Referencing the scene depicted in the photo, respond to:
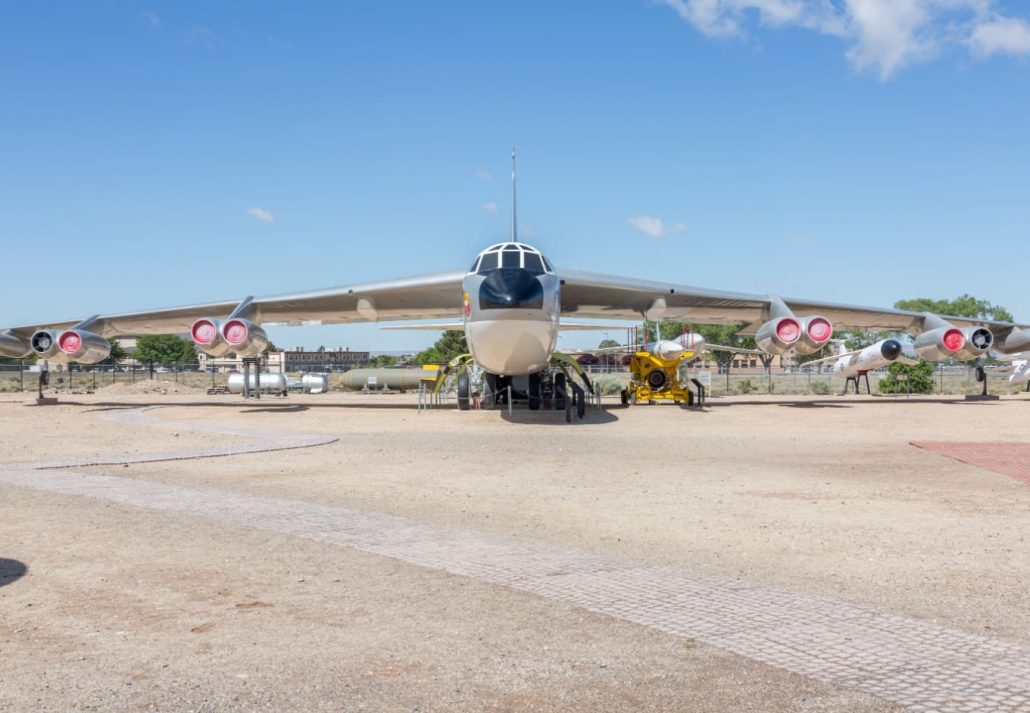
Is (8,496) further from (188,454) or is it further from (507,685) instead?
(507,685)

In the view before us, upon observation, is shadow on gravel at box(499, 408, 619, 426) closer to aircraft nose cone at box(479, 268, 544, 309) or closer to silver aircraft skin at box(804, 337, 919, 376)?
aircraft nose cone at box(479, 268, 544, 309)

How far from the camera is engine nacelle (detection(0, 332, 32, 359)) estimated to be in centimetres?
3028

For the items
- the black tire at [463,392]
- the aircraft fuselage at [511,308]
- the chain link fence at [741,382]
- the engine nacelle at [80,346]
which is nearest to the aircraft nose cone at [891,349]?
the chain link fence at [741,382]

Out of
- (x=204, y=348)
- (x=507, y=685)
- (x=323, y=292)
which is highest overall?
(x=323, y=292)

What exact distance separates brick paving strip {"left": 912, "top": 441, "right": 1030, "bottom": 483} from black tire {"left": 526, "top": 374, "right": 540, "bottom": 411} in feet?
37.1

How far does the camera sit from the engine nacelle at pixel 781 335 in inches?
968

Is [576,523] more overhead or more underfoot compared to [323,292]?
more underfoot

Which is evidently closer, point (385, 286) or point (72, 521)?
point (72, 521)

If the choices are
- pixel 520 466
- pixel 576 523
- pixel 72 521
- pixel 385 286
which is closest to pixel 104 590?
pixel 72 521

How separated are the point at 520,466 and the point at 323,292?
15.0 metres

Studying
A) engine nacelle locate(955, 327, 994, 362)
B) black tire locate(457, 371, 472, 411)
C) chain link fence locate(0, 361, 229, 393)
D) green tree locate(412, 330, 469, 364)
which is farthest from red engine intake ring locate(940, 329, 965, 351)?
green tree locate(412, 330, 469, 364)

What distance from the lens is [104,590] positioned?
5527mm

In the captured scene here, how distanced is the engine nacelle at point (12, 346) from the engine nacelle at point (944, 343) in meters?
A: 30.7

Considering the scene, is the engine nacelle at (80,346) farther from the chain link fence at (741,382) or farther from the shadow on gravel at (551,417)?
the chain link fence at (741,382)
